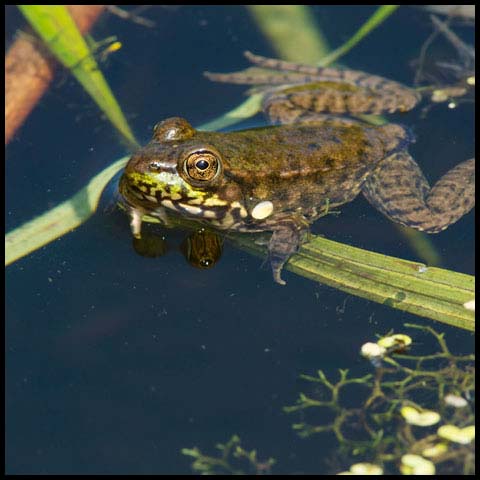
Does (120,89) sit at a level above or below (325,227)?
above

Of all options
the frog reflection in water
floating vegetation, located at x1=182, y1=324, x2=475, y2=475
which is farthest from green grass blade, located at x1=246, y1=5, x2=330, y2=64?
floating vegetation, located at x1=182, y1=324, x2=475, y2=475

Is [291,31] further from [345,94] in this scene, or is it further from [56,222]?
[56,222]

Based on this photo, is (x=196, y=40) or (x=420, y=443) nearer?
(x=420, y=443)

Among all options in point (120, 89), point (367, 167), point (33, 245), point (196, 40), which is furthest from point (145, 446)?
point (196, 40)

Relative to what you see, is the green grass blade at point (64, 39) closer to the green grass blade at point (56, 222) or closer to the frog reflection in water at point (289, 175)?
the green grass blade at point (56, 222)

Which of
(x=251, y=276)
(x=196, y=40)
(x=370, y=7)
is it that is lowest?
(x=251, y=276)

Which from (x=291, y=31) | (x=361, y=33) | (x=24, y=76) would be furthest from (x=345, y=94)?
(x=24, y=76)

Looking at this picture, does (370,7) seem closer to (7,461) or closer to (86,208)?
(86,208)
